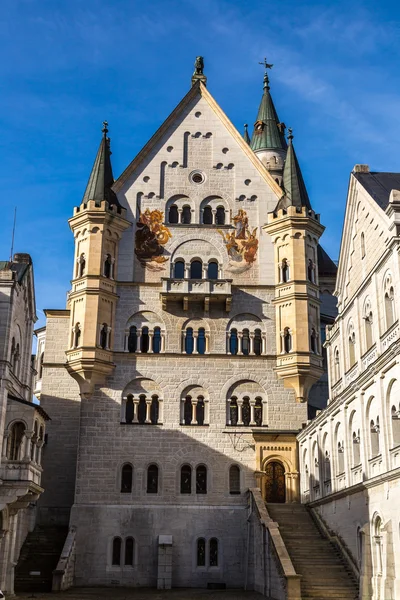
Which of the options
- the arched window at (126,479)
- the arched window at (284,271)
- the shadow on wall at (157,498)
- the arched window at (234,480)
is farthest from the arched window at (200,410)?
the arched window at (284,271)

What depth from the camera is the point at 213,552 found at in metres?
44.4

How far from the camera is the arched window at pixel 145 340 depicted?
48.5 meters

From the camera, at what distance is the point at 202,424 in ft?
154

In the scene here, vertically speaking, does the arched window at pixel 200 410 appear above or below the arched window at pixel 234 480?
above

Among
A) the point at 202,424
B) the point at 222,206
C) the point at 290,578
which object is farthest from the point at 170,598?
the point at 222,206

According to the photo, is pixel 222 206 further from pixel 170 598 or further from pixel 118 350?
pixel 170 598

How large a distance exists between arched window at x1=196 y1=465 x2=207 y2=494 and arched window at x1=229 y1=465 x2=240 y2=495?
1.55 meters

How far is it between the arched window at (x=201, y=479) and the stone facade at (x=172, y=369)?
6 cm

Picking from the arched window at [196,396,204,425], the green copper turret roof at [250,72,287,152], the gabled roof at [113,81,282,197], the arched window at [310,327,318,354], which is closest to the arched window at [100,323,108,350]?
the arched window at [196,396,204,425]

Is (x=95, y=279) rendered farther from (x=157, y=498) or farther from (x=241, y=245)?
(x=157, y=498)

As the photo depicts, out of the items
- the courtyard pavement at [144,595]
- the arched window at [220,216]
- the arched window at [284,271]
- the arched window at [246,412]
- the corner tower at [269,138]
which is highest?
the corner tower at [269,138]

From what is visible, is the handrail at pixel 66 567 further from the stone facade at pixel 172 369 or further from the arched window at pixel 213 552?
the arched window at pixel 213 552

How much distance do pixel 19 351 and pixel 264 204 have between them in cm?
2039

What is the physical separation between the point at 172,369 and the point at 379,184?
18.9 m
